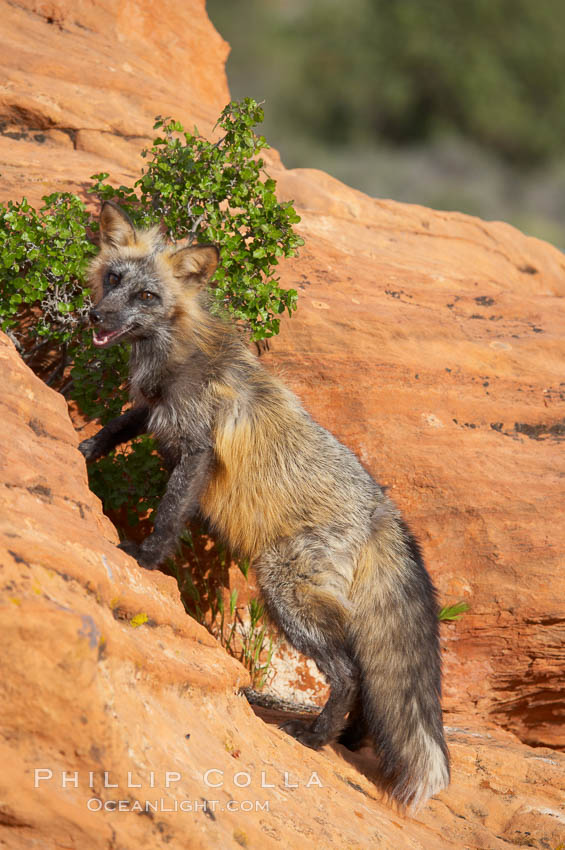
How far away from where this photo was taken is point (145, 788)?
9.01ft

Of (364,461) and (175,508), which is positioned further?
(364,461)

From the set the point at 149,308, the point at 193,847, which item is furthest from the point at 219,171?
the point at 193,847

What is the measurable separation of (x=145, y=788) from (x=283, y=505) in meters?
2.09

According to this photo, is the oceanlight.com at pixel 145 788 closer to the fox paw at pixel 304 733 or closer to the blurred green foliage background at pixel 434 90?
the fox paw at pixel 304 733

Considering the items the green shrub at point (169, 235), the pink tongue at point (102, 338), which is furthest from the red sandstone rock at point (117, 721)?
the green shrub at point (169, 235)

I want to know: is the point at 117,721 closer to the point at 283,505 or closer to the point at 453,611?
the point at 283,505

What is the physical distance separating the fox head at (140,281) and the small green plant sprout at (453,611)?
120 inches

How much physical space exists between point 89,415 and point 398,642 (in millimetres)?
2881

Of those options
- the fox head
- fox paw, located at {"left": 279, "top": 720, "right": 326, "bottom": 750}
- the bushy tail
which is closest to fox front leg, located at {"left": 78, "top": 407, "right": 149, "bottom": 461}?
the fox head

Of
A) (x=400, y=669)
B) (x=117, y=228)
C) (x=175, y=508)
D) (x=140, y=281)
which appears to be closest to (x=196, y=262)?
(x=140, y=281)

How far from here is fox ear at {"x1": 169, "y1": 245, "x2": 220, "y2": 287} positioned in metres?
4.70

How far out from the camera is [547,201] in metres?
29.9

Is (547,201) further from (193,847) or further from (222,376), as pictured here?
(193,847)

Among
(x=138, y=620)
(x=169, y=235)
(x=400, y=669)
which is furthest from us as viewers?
(x=169, y=235)
